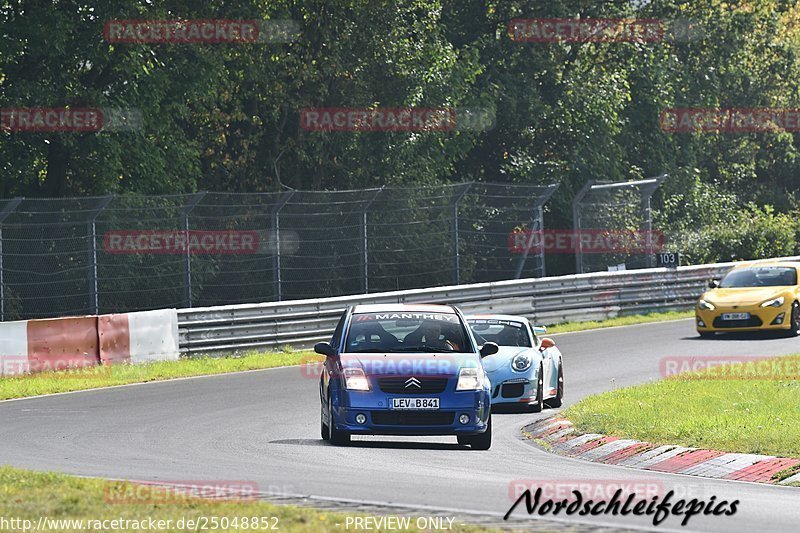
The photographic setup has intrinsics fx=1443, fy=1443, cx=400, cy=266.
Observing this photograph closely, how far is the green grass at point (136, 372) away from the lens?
67.7ft

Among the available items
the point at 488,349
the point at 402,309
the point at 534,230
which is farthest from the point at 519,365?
the point at 534,230

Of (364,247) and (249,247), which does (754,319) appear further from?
(249,247)

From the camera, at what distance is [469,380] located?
14.0 m

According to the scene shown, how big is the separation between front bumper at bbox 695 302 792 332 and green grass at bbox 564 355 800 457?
6.76m

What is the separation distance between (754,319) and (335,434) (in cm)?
1513

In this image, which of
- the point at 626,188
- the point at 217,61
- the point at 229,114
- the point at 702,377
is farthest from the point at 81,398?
the point at 626,188

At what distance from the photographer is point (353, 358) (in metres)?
14.2

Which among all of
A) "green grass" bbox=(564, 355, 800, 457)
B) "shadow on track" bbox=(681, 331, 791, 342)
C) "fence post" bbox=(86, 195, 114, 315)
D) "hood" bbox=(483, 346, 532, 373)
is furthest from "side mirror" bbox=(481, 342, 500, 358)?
"shadow on track" bbox=(681, 331, 791, 342)

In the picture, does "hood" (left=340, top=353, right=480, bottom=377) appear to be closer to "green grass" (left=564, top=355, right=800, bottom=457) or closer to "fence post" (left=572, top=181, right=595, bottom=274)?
"green grass" (left=564, top=355, right=800, bottom=457)

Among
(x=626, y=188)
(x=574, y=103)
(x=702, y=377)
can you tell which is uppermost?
(x=574, y=103)

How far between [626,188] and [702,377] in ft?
49.4

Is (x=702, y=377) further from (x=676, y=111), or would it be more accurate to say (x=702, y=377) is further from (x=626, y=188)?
(x=676, y=111)

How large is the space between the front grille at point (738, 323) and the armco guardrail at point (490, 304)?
15.0 feet

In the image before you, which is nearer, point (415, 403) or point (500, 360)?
point (415, 403)
